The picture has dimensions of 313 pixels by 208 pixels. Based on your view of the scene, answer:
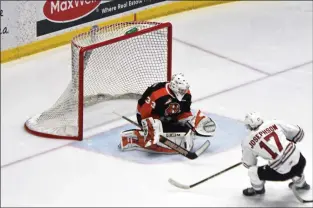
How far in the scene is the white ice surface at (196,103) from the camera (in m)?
4.45

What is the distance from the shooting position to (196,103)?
5.47m

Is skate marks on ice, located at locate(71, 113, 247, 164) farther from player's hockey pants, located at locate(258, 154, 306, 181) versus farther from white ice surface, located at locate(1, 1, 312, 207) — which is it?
player's hockey pants, located at locate(258, 154, 306, 181)

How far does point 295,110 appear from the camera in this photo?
540 cm

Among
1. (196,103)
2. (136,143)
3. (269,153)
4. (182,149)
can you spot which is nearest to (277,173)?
(269,153)

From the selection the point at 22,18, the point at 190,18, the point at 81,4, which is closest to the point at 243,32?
the point at 190,18

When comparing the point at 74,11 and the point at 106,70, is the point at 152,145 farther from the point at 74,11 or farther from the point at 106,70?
the point at 74,11

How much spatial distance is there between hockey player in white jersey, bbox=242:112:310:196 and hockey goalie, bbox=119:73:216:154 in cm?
55

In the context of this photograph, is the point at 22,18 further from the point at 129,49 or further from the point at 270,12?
the point at 270,12

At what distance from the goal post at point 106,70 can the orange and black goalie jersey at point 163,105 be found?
0.37 m

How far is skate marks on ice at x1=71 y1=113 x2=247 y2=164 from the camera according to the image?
189 inches

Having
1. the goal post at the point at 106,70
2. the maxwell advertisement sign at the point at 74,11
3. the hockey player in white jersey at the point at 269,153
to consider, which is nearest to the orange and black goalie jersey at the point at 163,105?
the goal post at the point at 106,70

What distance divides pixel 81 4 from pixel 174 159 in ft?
5.39

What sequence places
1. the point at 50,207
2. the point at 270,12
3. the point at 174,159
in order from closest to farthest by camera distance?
the point at 50,207, the point at 174,159, the point at 270,12

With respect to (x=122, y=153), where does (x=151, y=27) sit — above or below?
above
